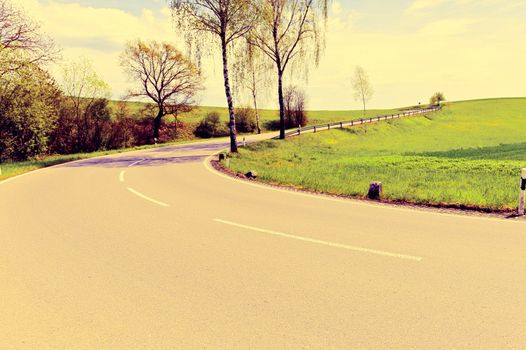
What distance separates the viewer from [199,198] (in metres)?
10.1

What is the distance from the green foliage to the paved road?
22528 millimetres

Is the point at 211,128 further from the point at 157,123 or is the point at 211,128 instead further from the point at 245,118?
the point at 157,123

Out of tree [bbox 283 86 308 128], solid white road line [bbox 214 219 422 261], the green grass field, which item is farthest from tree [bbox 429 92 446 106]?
Result: solid white road line [bbox 214 219 422 261]

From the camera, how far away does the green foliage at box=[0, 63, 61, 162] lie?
26500 millimetres

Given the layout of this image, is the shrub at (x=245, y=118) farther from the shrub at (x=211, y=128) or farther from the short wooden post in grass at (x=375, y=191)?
the short wooden post in grass at (x=375, y=191)

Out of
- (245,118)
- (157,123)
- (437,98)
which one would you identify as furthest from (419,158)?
(437,98)

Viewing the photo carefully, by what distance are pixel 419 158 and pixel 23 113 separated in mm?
29023

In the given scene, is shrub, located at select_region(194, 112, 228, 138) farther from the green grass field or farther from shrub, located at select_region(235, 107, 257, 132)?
the green grass field

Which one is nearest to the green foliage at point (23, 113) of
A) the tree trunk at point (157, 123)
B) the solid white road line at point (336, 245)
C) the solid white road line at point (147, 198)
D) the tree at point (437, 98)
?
the tree trunk at point (157, 123)

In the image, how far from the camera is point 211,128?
50656 millimetres

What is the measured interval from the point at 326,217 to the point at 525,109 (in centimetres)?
7967

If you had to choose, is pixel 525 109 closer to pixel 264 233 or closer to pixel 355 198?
pixel 355 198

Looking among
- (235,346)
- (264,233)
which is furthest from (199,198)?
(235,346)

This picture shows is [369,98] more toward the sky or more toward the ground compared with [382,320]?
more toward the sky
